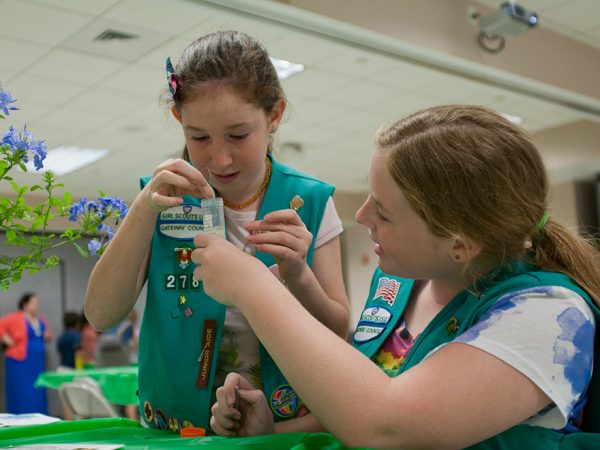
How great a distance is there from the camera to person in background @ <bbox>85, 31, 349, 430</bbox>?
3.78 feet

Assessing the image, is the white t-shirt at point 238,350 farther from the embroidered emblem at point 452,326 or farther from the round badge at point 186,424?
the embroidered emblem at point 452,326

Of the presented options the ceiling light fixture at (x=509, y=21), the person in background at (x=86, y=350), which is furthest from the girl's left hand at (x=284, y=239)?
the person in background at (x=86, y=350)

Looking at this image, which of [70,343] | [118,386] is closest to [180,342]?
[118,386]

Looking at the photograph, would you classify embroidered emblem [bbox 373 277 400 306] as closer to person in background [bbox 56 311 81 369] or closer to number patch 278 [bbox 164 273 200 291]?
number patch 278 [bbox 164 273 200 291]

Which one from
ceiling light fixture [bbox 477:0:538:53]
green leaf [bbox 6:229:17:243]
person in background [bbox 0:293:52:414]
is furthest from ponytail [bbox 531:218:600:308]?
person in background [bbox 0:293:52:414]

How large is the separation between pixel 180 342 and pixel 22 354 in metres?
7.83

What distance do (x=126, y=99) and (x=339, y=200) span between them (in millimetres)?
6154

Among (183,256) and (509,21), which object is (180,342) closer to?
(183,256)

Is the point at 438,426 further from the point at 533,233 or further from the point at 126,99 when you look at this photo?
the point at 126,99

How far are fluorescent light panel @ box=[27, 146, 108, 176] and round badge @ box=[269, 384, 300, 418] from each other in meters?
7.18

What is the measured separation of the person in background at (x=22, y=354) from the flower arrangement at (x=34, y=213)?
768 cm

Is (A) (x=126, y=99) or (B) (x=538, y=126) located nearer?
(A) (x=126, y=99)

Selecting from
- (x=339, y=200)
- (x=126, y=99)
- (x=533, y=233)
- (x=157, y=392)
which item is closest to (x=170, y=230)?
(x=157, y=392)

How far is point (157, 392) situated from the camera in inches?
49.3
